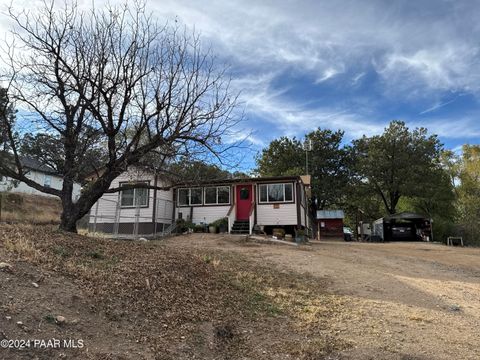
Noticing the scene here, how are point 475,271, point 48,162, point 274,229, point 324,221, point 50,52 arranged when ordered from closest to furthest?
1. point 50,52
2. point 48,162
3. point 475,271
4. point 274,229
5. point 324,221

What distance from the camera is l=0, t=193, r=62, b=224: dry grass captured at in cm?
2428

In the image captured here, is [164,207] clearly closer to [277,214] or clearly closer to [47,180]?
[277,214]

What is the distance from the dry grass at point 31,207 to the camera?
79.7 ft

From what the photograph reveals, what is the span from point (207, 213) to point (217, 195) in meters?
1.17

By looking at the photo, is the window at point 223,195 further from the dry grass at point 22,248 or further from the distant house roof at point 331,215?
the dry grass at point 22,248

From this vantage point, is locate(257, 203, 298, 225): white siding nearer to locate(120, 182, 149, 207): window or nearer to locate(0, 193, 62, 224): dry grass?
locate(120, 182, 149, 207): window

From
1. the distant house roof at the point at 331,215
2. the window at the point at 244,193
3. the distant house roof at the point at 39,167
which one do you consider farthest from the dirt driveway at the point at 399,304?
the distant house roof at the point at 331,215

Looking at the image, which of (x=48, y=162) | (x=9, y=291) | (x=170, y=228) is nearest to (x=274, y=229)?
(x=170, y=228)

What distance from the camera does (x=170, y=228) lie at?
21.5m

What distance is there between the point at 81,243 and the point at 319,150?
3604 centimetres

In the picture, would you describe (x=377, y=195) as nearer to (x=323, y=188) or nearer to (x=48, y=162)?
(x=323, y=188)

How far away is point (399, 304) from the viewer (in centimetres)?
752

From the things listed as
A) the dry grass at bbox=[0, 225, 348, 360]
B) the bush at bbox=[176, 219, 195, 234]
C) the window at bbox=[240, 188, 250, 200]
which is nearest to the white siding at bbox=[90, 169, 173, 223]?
the bush at bbox=[176, 219, 195, 234]

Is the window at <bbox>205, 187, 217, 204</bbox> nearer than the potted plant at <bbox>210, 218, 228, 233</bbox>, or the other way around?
the potted plant at <bbox>210, 218, 228, 233</bbox>
